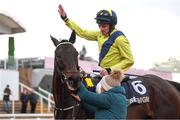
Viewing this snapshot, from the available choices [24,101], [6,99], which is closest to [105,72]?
[6,99]

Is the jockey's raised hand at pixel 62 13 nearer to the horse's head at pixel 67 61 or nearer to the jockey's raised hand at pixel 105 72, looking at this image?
the horse's head at pixel 67 61

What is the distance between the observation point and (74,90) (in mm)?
6637

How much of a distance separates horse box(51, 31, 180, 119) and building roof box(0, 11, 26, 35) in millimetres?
14245

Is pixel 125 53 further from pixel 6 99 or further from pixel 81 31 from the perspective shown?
pixel 6 99

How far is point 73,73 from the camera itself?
22.7 feet

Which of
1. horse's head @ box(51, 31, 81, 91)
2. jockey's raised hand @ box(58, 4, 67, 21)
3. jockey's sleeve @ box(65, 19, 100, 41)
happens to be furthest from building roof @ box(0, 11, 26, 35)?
horse's head @ box(51, 31, 81, 91)

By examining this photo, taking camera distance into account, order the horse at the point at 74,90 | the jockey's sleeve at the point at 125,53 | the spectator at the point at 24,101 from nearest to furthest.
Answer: the horse at the point at 74,90 → the jockey's sleeve at the point at 125,53 → the spectator at the point at 24,101

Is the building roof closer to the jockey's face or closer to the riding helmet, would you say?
the jockey's face

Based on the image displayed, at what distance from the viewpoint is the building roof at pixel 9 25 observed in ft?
73.5

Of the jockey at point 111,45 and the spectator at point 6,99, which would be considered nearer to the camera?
the jockey at point 111,45

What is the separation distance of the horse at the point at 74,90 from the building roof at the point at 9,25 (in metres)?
14.2

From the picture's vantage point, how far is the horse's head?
6883 mm

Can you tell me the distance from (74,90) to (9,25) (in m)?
16.7

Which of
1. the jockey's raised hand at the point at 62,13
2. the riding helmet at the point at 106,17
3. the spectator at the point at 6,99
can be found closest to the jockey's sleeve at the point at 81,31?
the jockey's raised hand at the point at 62,13
